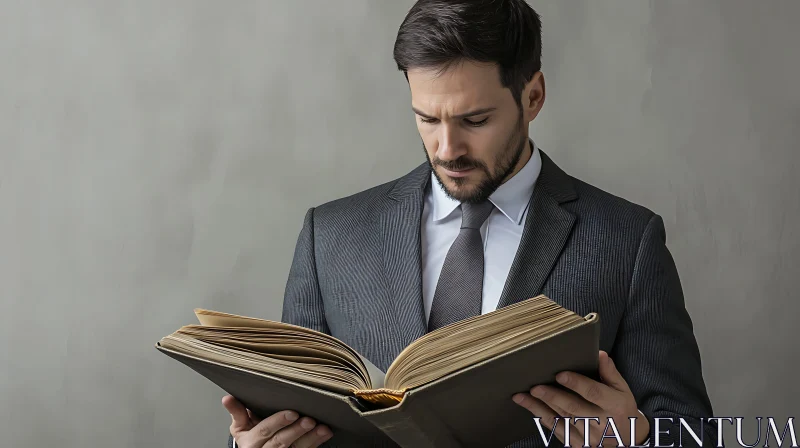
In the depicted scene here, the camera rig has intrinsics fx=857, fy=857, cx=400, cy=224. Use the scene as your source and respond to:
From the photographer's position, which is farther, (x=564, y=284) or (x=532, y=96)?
(x=532, y=96)

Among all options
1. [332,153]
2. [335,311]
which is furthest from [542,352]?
[332,153]

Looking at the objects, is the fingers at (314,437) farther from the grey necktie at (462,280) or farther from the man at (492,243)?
the grey necktie at (462,280)

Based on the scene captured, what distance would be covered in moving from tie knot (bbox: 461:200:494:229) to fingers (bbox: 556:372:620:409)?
0.51 m

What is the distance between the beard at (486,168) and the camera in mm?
1574

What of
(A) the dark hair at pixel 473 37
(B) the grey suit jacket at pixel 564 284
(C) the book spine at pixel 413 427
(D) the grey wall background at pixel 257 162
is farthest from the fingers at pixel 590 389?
(D) the grey wall background at pixel 257 162

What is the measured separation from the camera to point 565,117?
→ 2.24m

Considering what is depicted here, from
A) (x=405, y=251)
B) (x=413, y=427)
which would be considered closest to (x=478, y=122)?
(x=405, y=251)

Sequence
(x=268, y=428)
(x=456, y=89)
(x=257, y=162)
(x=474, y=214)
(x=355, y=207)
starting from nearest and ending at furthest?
(x=268, y=428), (x=456, y=89), (x=474, y=214), (x=355, y=207), (x=257, y=162)

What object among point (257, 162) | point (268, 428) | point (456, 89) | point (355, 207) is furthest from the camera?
point (257, 162)

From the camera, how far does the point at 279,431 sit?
4.36ft

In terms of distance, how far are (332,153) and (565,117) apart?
62 cm

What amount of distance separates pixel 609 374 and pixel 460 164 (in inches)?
20.2

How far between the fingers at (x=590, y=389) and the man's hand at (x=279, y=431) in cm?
39

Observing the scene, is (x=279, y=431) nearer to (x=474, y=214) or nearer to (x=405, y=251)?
(x=405, y=251)
